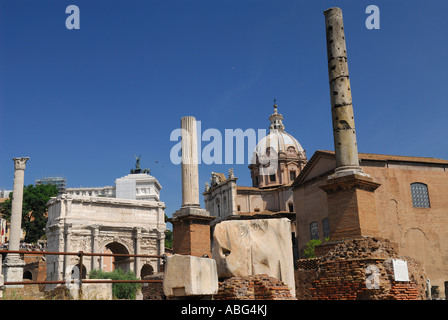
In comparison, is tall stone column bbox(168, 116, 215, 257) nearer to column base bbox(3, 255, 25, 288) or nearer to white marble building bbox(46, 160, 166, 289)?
column base bbox(3, 255, 25, 288)

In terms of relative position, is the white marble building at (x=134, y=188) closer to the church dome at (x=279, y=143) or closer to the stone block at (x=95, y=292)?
the church dome at (x=279, y=143)

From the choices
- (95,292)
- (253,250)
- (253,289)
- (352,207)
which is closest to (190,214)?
(95,292)

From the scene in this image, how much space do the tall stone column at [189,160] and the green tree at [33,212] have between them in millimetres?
48331

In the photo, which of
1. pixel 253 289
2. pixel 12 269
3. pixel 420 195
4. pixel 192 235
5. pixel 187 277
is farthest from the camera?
pixel 420 195

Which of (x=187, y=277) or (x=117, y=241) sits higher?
(x=117, y=241)

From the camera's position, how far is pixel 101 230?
1414 inches

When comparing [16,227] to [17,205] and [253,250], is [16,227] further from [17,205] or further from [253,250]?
[253,250]

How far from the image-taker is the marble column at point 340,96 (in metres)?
12.0

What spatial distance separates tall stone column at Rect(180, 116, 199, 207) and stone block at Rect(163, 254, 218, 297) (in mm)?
7693

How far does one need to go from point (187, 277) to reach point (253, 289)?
149 cm

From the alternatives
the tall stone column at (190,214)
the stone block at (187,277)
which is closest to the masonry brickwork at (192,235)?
the tall stone column at (190,214)

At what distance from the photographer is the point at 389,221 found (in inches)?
1235

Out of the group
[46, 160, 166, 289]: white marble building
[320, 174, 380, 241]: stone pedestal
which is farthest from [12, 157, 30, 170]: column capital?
[320, 174, 380, 241]: stone pedestal
